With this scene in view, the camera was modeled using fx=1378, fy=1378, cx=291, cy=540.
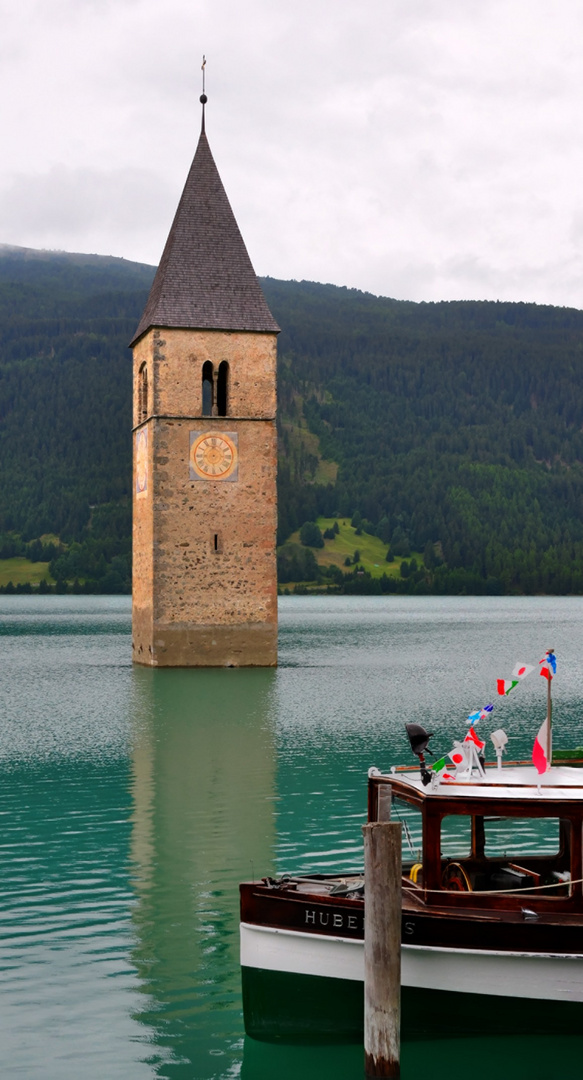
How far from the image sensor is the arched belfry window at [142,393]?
5075cm

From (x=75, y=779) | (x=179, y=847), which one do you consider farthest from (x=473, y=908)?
(x=75, y=779)

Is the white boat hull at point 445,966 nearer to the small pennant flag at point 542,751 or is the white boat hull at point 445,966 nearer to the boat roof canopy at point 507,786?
the boat roof canopy at point 507,786

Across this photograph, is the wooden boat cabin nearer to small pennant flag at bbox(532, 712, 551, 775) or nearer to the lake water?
small pennant flag at bbox(532, 712, 551, 775)

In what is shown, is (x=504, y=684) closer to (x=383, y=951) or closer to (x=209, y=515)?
(x=383, y=951)

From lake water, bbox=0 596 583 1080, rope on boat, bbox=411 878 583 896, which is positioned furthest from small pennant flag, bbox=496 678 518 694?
lake water, bbox=0 596 583 1080

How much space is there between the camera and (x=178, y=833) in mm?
19844

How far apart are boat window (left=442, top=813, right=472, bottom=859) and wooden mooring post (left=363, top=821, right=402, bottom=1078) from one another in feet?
19.1

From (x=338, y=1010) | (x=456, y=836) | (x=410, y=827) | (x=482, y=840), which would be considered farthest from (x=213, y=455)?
(x=338, y=1010)

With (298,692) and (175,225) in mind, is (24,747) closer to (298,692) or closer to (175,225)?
(298,692)

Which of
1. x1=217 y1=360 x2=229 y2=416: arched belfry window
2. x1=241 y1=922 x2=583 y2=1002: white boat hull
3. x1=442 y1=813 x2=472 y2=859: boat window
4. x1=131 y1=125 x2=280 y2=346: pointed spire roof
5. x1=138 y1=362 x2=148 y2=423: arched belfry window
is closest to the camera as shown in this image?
x1=241 y1=922 x2=583 y2=1002: white boat hull

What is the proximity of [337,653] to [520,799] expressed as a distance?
48245mm

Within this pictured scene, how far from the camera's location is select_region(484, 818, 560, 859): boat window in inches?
730

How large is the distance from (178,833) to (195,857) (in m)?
1.57

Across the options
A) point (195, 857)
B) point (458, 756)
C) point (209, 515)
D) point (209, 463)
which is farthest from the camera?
point (209, 515)
